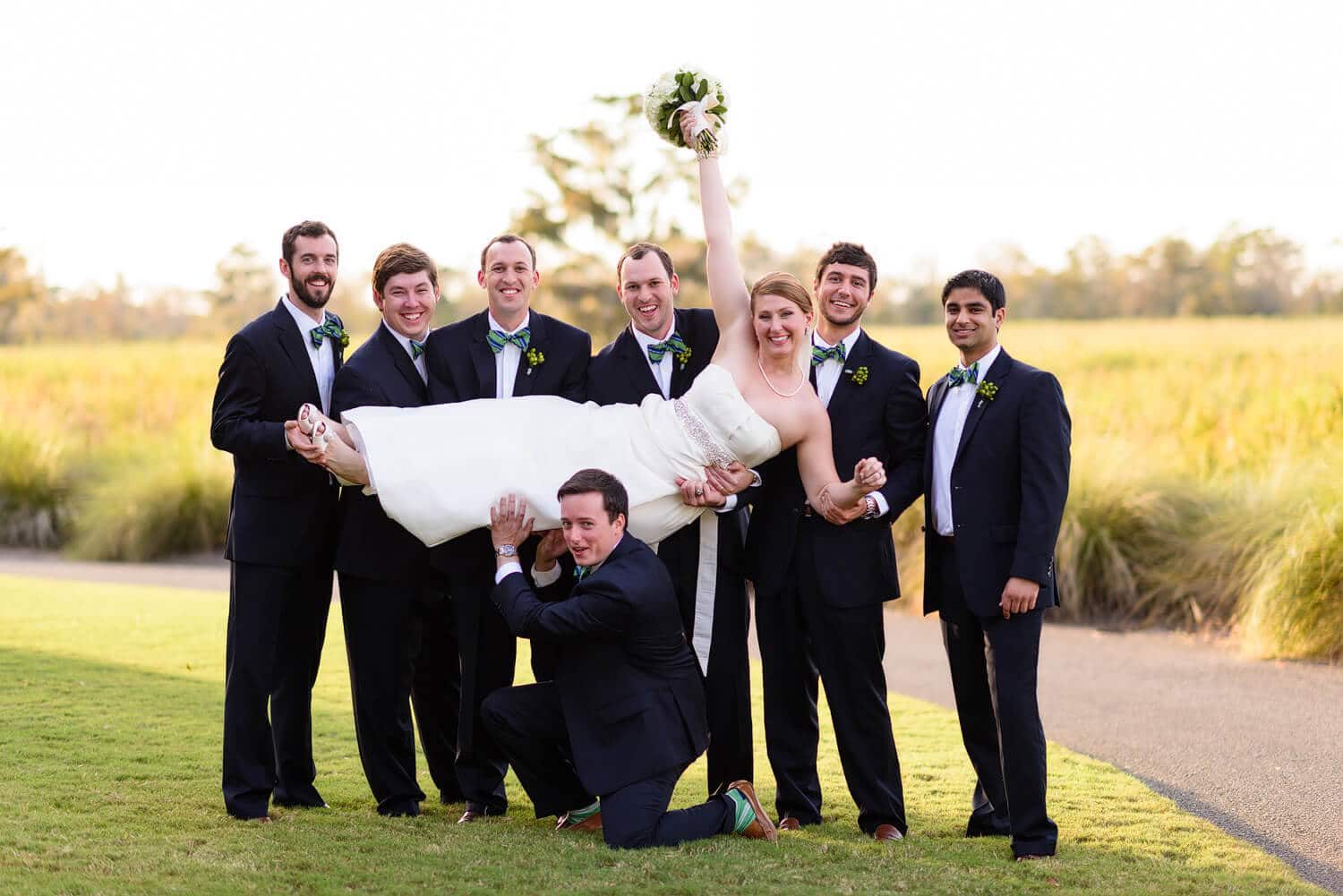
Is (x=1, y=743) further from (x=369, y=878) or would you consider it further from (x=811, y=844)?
(x=811, y=844)

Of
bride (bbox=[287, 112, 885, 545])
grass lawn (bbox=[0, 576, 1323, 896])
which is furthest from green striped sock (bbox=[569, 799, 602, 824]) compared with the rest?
bride (bbox=[287, 112, 885, 545])

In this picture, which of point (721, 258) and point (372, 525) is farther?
point (721, 258)

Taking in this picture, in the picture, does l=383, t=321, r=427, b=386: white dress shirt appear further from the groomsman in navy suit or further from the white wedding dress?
the groomsman in navy suit

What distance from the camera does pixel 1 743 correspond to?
5.89 m

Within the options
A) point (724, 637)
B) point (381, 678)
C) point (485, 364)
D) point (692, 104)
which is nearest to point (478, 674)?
point (381, 678)

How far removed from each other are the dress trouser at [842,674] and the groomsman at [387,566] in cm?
129

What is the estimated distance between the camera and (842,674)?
502 cm

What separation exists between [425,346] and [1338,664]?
235 inches

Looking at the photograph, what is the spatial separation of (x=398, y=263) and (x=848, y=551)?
191cm

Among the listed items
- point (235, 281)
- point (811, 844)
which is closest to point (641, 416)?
point (811, 844)

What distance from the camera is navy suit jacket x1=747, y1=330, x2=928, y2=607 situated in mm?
4977

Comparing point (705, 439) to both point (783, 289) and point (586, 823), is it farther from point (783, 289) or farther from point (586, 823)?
point (586, 823)

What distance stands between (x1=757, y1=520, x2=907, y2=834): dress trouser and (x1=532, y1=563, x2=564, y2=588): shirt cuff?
73 cm

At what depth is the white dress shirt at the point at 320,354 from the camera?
509cm
